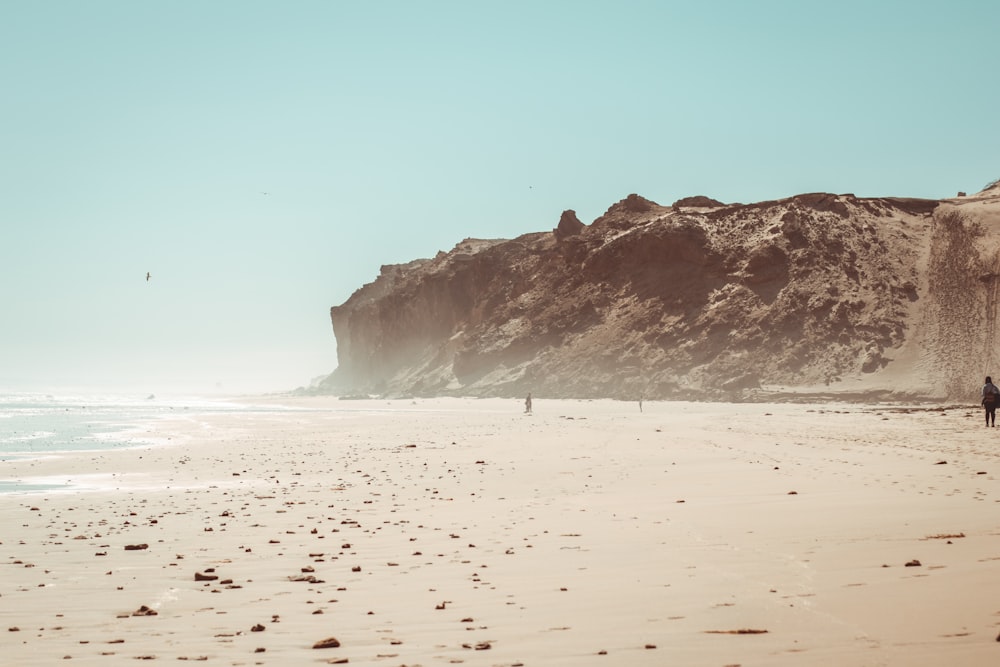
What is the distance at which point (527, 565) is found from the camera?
9.30m

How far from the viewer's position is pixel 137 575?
962cm

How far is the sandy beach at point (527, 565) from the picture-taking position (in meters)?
6.15

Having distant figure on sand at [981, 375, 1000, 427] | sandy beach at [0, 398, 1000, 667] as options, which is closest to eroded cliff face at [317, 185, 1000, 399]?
distant figure on sand at [981, 375, 1000, 427]

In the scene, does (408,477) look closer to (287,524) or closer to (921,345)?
(287,524)

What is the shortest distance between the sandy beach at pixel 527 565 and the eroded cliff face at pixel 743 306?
54.6m

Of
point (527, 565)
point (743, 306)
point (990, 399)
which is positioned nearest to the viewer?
point (527, 565)

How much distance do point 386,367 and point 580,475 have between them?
136077 mm

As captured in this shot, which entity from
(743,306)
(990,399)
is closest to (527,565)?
(990,399)

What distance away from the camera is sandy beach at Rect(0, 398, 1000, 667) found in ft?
20.2

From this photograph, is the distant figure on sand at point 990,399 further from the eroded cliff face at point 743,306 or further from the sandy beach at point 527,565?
the eroded cliff face at point 743,306

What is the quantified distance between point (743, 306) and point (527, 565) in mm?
81269

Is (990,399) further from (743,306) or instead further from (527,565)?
(743,306)

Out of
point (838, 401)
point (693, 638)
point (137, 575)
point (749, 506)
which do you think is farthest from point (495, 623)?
point (838, 401)

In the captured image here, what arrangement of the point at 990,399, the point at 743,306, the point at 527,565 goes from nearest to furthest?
the point at 527,565
the point at 990,399
the point at 743,306
